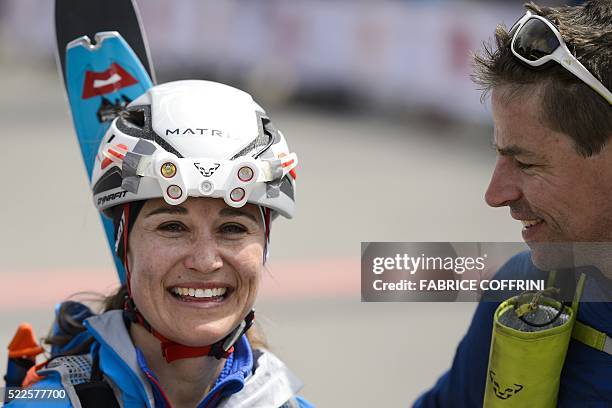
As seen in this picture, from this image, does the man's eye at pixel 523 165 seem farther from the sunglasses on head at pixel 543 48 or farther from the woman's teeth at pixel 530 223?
the sunglasses on head at pixel 543 48

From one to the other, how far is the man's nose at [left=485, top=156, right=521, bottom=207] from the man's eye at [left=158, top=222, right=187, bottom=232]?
1011mm

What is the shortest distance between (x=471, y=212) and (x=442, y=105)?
423cm

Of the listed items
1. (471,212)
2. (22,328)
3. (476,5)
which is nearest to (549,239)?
(22,328)

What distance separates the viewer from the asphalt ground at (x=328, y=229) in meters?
7.63

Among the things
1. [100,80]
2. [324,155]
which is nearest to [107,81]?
[100,80]

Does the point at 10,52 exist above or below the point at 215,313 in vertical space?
below

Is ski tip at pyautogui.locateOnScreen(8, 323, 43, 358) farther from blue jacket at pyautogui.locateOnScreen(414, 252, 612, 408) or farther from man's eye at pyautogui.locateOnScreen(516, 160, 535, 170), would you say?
man's eye at pyautogui.locateOnScreen(516, 160, 535, 170)

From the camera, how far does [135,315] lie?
3.69 m

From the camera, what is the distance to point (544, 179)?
332 centimetres

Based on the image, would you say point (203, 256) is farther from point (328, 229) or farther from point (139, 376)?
point (328, 229)

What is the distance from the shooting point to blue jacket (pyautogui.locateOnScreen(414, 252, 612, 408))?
Answer: 335 centimetres

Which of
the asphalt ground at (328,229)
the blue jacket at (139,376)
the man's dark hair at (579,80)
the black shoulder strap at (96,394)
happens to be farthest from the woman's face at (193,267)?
the man's dark hair at (579,80)

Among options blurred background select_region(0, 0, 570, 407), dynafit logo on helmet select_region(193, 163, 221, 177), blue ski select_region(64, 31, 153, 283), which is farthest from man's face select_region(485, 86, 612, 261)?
blurred background select_region(0, 0, 570, 407)

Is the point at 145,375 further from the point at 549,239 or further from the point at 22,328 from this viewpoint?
the point at 549,239
